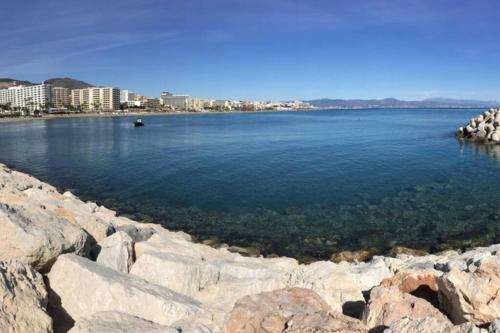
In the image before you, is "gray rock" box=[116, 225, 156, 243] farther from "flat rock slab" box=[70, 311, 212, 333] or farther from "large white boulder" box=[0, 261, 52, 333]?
"flat rock slab" box=[70, 311, 212, 333]

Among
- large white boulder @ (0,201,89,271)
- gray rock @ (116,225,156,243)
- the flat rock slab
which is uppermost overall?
large white boulder @ (0,201,89,271)

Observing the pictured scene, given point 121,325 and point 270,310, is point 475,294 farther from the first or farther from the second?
point 121,325

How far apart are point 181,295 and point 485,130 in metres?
66.1

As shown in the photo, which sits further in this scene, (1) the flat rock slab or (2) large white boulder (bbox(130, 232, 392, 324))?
(2) large white boulder (bbox(130, 232, 392, 324))

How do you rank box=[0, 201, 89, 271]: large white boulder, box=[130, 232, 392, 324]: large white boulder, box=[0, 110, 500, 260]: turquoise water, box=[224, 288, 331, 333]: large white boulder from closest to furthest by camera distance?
box=[224, 288, 331, 333]: large white boulder → box=[0, 201, 89, 271]: large white boulder → box=[130, 232, 392, 324]: large white boulder → box=[0, 110, 500, 260]: turquoise water

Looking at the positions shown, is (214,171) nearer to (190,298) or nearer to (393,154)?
(393,154)

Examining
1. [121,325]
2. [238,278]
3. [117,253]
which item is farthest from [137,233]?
[121,325]

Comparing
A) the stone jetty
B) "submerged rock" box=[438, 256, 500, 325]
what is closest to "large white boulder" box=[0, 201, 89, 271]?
"submerged rock" box=[438, 256, 500, 325]

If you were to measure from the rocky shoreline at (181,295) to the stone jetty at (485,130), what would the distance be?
58.0m

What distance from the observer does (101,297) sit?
6.73 meters

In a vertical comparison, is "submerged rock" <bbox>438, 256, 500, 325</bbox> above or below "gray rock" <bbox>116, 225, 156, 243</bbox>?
above

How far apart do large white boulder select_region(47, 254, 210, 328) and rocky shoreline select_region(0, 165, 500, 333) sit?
0.02 m

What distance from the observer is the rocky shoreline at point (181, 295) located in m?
5.96

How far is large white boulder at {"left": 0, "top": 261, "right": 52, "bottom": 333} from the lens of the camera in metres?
5.47
